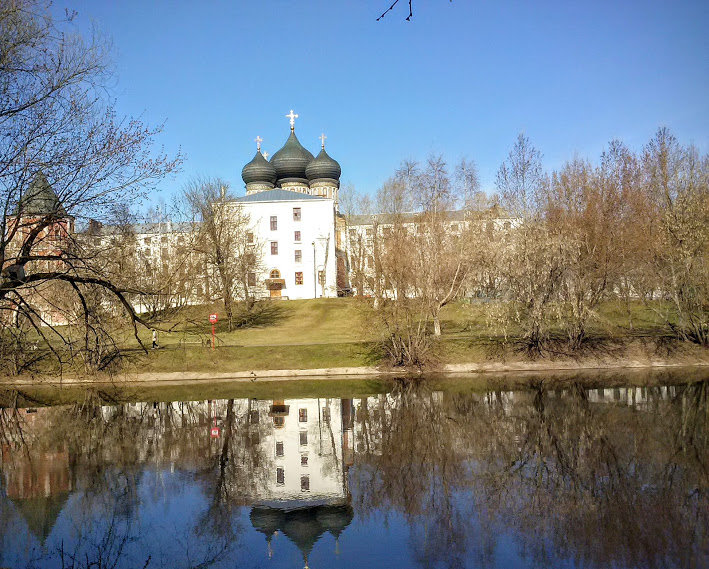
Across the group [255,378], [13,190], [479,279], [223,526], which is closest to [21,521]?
[223,526]

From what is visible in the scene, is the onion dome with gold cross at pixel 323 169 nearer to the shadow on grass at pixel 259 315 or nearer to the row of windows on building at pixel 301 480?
the shadow on grass at pixel 259 315

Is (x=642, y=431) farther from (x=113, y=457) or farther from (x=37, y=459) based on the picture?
(x=37, y=459)

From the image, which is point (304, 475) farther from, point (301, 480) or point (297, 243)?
point (297, 243)

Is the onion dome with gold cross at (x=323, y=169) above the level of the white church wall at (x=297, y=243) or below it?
above

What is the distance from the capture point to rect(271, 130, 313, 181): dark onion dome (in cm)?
6819

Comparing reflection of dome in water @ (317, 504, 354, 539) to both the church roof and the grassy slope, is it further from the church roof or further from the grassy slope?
the church roof

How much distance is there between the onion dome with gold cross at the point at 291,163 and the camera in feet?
224

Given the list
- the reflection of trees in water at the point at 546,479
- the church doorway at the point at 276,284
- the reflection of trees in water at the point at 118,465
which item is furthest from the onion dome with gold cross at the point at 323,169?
the reflection of trees in water at the point at 546,479

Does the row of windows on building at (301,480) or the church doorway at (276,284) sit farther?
the church doorway at (276,284)

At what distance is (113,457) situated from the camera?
50.5 ft

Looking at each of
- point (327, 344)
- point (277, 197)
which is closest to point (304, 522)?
point (327, 344)

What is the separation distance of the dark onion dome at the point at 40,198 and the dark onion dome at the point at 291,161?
59514 mm

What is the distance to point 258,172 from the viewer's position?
6631 centimetres

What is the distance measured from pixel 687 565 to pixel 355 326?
34.4m
